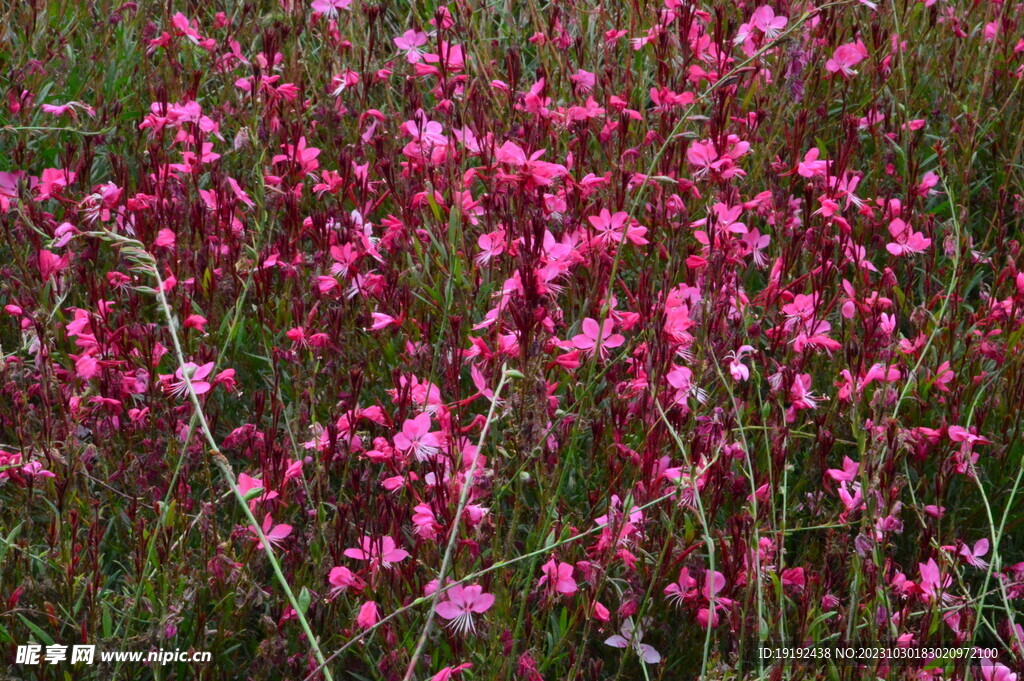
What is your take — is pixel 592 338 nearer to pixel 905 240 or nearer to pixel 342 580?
pixel 342 580

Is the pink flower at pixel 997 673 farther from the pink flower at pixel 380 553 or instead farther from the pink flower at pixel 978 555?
the pink flower at pixel 380 553

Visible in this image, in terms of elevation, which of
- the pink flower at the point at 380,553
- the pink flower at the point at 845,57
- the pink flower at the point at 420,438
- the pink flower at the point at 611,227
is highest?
the pink flower at the point at 845,57

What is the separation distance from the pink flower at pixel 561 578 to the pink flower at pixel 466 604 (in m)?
0.12

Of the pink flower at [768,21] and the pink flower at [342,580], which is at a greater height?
the pink flower at [768,21]

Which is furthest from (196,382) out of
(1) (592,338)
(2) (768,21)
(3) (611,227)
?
(2) (768,21)

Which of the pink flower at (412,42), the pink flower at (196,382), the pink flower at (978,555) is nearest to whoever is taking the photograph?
the pink flower at (196,382)

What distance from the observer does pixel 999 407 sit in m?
2.47

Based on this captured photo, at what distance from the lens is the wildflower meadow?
178 cm

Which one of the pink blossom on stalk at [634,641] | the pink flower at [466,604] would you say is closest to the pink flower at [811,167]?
the pink blossom on stalk at [634,641]

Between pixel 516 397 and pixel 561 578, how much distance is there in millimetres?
328

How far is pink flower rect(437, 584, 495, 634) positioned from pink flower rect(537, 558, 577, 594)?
0.12 meters

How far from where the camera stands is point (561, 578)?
70.6 inches

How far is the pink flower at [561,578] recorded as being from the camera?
70.0 inches

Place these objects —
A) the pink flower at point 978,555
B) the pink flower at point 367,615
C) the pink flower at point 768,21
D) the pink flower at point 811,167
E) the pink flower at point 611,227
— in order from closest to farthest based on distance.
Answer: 1. the pink flower at point 367,615
2. the pink flower at point 978,555
3. the pink flower at point 611,227
4. the pink flower at point 811,167
5. the pink flower at point 768,21
